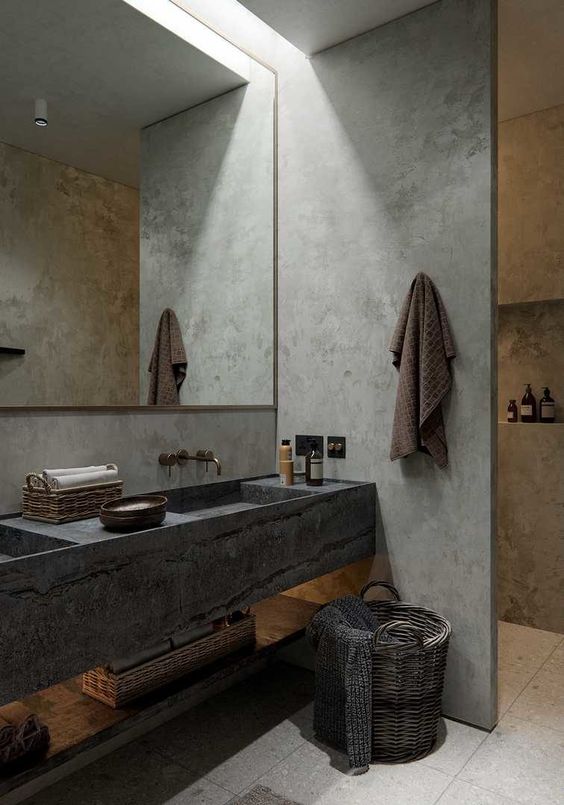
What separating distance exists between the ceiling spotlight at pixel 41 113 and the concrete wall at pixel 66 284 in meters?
0.13

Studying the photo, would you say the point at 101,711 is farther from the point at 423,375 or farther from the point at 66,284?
the point at 423,375

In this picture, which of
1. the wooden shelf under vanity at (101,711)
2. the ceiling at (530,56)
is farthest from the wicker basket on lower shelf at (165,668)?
the ceiling at (530,56)

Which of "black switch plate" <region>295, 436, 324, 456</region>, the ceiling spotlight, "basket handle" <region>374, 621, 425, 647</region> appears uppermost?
the ceiling spotlight

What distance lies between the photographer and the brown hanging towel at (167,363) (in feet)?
7.59

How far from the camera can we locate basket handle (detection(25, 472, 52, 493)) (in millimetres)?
1849

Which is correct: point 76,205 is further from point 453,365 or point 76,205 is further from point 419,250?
point 453,365

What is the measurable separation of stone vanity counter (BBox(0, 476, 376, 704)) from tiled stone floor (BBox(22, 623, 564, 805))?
60 cm

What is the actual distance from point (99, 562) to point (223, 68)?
2166 mm

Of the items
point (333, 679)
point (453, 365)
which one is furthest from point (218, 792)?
point (453, 365)

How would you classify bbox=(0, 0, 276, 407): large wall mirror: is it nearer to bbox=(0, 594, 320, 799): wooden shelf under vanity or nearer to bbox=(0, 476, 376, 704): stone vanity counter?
bbox=(0, 476, 376, 704): stone vanity counter

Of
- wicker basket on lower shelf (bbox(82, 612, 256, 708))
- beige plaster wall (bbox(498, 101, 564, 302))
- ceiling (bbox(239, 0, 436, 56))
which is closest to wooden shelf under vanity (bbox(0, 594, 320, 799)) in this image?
wicker basket on lower shelf (bbox(82, 612, 256, 708))

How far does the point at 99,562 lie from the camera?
1500 mm

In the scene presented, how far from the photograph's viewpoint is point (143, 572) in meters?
1.61

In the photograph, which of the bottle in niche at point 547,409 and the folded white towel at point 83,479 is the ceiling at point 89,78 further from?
the bottle in niche at point 547,409
